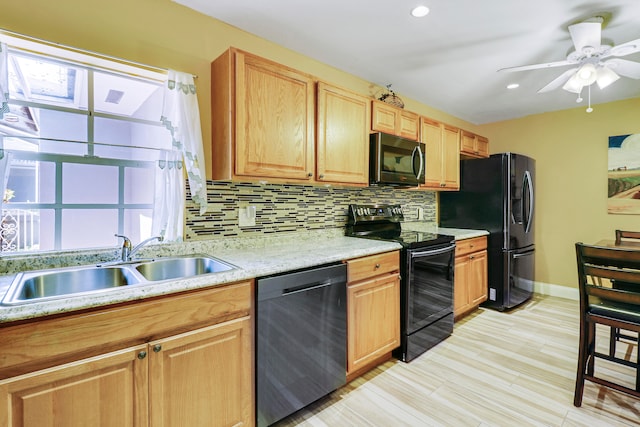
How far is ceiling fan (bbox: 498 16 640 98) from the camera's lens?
1.92 m

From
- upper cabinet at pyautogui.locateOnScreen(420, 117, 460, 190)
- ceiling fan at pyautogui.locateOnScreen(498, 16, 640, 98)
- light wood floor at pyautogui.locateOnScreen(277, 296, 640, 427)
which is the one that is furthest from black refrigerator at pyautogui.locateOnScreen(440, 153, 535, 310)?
ceiling fan at pyautogui.locateOnScreen(498, 16, 640, 98)

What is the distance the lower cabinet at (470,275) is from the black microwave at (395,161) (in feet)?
2.71

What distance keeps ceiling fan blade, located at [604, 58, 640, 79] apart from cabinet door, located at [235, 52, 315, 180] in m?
2.14

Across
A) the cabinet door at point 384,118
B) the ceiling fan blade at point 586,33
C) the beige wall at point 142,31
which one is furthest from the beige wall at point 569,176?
the beige wall at point 142,31

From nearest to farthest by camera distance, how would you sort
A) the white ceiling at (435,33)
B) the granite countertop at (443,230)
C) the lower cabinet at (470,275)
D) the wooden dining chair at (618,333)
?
the white ceiling at (435,33) < the wooden dining chair at (618,333) < the lower cabinet at (470,275) < the granite countertop at (443,230)

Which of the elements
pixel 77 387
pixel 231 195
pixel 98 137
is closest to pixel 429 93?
→ pixel 231 195

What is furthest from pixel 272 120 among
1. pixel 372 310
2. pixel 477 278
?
pixel 477 278

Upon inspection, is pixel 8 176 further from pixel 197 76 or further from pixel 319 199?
pixel 319 199

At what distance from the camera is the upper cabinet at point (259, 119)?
5.84ft

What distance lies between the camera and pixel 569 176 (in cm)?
383

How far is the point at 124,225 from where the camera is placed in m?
1.82

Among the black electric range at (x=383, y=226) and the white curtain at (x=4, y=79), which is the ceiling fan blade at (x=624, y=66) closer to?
the black electric range at (x=383, y=226)

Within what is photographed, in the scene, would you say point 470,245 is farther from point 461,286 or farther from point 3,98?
point 3,98

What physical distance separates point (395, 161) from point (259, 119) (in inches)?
52.5
